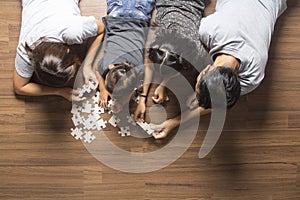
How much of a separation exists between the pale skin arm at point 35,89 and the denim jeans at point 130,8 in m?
0.40

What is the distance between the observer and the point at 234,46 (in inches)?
62.0

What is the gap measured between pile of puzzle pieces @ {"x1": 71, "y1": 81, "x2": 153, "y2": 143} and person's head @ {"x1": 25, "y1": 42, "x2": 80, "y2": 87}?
0.63 ft

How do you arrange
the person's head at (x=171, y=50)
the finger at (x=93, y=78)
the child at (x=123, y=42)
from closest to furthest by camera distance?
1. the person's head at (x=171, y=50)
2. the child at (x=123, y=42)
3. the finger at (x=93, y=78)

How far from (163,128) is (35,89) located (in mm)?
596

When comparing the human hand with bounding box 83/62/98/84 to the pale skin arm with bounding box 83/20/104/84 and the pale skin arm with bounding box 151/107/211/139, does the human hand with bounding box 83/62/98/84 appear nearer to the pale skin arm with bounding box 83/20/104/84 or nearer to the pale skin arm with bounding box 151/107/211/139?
the pale skin arm with bounding box 83/20/104/84

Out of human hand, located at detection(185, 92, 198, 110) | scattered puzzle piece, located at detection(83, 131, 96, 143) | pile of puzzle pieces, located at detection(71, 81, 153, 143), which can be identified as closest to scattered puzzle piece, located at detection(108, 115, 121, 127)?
pile of puzzle pieces, located at detection(71, 81, 153, 143)

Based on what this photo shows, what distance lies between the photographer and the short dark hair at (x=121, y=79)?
64.1 inches

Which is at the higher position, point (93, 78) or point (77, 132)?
point (93, 78)

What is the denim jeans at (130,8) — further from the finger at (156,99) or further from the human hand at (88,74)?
the finger at (156,99)

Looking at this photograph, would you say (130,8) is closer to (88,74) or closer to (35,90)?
(88,74)

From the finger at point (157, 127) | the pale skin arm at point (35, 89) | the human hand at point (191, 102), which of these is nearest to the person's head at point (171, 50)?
the human hand at point (191, 102)

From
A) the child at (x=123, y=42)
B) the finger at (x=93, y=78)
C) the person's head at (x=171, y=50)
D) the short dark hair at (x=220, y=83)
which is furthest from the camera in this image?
the finger at (x=93, y=78)

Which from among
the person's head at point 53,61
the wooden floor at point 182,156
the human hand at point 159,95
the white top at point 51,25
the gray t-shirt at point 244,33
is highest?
the gray t-shirt at point 244,33

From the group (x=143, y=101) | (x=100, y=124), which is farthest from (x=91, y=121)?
(x=143, y=101)
